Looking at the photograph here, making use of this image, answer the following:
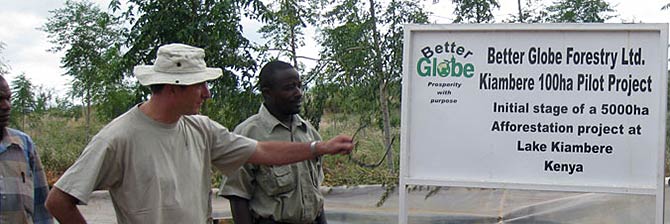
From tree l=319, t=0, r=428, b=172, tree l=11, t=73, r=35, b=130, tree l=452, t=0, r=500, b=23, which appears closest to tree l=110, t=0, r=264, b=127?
tree l=319, t=0, r=428, b=172

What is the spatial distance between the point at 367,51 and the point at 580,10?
8.79ft

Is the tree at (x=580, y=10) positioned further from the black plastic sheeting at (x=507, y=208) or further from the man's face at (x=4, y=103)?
the man's face at (x=4, y=103)

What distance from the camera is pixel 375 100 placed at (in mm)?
6836

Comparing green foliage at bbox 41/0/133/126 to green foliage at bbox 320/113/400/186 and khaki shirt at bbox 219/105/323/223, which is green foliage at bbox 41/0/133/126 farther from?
khaki shirt at bbox 219/105/323/223

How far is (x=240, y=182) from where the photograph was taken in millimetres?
3379

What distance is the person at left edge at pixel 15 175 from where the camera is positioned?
3062 millimetres

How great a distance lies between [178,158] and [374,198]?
11.4 ft

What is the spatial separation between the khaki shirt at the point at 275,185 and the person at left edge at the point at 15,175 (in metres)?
0.76

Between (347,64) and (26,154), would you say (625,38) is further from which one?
(347,64)

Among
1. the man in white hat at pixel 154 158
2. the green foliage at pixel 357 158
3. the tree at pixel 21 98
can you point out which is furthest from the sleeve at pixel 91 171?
the tree at pixel 21 98

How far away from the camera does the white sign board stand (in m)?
3.38

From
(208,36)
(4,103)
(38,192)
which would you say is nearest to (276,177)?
(38,192)

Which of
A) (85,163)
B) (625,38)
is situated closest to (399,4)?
(625,38)

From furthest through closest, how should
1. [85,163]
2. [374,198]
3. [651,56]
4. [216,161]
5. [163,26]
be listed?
[374,198] < [163,26] < [651,56] < [216,161] < [85,163]
